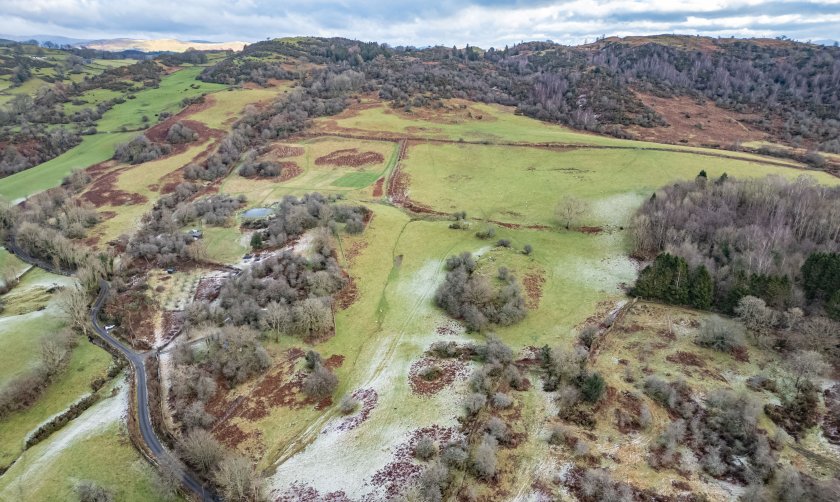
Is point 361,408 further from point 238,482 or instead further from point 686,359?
point 686,359

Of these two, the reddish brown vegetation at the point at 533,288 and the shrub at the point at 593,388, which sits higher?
the reddish brown vegetation at the point at 533,288

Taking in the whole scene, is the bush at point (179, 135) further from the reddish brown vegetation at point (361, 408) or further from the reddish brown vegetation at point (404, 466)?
the reddish brown vegetation at point (404, 466)

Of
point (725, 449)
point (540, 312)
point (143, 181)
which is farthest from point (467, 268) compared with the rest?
point (143, 181)

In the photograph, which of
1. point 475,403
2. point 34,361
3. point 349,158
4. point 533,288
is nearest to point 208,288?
point 34,361

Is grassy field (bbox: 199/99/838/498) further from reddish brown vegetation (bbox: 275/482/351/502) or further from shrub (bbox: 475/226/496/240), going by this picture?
shrub (bbox: 475/226/496/240)

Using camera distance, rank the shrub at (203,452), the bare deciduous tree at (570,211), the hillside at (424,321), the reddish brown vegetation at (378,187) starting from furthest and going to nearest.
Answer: the reddish brown vegetation at (378,187) < the bare deciduous tree at (570,211) < the shrub at (203,452) < the hillside at (424,321)

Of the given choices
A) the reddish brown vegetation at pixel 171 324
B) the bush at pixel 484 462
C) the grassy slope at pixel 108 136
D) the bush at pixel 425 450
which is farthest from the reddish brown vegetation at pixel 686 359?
the grassy slope at pixel 108 136

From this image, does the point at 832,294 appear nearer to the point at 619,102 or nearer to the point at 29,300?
the point at 29,300

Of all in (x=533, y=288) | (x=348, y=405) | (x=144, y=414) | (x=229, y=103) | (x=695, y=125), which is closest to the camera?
(x=348, y=405)
